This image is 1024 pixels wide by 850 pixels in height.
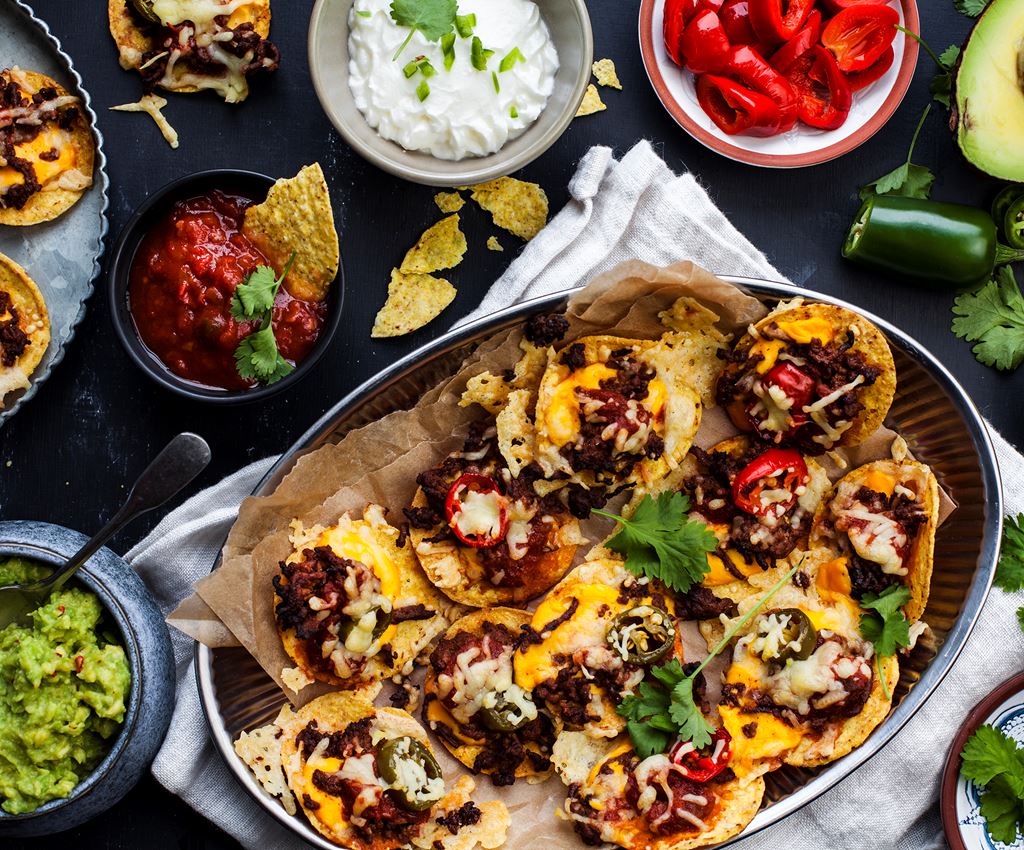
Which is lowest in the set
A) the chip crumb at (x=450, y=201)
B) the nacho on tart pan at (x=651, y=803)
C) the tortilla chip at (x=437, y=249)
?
the nacho on tart pan at (x=651, y=803)

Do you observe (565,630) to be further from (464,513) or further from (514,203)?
(514,203)

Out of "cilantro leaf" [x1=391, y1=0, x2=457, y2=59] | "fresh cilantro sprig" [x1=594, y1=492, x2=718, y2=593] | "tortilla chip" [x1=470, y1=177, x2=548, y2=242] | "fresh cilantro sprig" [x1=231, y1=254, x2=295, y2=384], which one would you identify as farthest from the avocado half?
"fresh cilantro sprig" [x1=231, y1=254, x2=295, y2=384]

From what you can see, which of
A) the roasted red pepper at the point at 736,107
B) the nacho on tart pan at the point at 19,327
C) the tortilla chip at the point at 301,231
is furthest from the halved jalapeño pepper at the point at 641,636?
the nacho on tart pan at the point at 19,327

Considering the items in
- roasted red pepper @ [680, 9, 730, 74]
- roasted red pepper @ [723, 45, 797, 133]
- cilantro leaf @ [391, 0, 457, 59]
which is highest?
cilantro leaf @ [391, 0, 457, 59]

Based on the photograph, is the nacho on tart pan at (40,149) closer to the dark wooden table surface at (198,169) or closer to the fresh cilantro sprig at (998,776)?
the dark wooden table surface at (198,169)

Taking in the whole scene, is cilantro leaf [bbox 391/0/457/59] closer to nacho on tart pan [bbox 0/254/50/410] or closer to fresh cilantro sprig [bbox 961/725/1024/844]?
nacho on tart pan [bbox 0/254/50/410]
